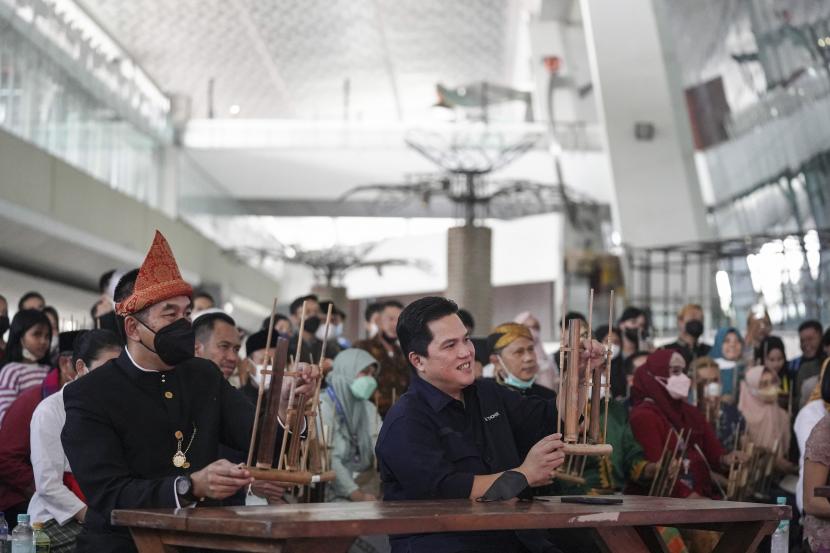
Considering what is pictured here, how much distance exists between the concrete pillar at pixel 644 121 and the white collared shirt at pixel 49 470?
11.4 metres

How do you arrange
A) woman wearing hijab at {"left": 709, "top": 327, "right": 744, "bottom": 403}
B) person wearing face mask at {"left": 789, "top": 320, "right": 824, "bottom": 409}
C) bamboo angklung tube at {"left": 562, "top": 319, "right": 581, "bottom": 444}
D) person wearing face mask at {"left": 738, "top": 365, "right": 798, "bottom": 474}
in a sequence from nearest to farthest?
bamboo angklung tube at {"left": 562, "top": 319, "right": 581, "bottom": 444}, person wearing face mask at {"left": 738, "top": 365, "right": 798, "bottom": 474}, person wearing face mask at {"left": 789, "top": 320, "right": 824, "bottom": 409}, woman wearing hijab at {"left": 709, "top": 327, "right": 744, "bottom": 403}

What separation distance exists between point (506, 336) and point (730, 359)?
4030 millimetres

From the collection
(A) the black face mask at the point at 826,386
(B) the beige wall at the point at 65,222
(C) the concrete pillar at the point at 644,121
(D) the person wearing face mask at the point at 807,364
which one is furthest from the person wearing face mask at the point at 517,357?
(B) the beige wall at the point at 65,222

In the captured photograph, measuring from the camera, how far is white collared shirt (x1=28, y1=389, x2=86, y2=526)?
4848 millimetres

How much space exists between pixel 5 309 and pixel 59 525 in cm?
350

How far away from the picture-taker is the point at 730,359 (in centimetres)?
941

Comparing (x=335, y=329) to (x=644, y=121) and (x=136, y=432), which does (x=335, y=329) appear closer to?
(x=136, y=432)

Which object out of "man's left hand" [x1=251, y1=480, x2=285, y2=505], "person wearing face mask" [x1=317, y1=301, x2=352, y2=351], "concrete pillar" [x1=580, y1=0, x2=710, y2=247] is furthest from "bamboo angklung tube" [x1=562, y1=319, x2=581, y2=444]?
"concrete pillar" [x1=580, y1=0, x2=710, y2=247]

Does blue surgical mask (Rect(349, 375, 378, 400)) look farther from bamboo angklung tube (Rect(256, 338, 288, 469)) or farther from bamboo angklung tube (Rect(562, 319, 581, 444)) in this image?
bamboo angklung tube (Rect(256, 338, 288, 469))

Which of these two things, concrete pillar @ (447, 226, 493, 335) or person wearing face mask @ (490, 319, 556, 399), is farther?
concrete pillar @ (447, 226, 493, 335)

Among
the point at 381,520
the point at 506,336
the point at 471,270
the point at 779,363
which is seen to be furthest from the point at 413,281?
the point at 381,520

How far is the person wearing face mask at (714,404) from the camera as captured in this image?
7.84 m

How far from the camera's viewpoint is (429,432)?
12.9 ft

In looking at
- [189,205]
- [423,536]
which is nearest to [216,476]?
[423,536]
